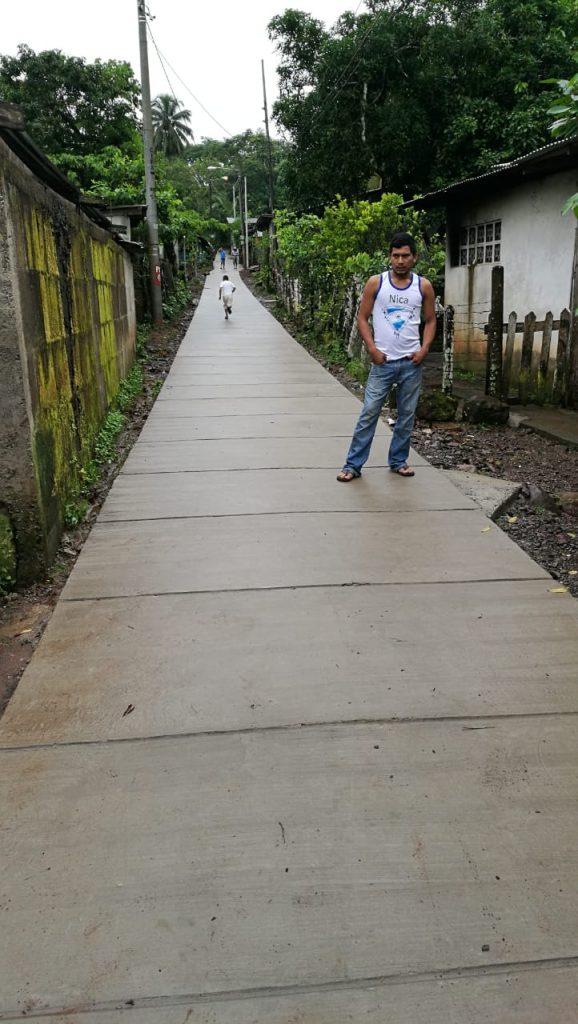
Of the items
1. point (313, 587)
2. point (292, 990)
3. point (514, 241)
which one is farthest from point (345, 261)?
point (292, 990)

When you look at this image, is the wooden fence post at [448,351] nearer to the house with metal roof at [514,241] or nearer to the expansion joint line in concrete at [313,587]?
the house with metal roof at [514,241]

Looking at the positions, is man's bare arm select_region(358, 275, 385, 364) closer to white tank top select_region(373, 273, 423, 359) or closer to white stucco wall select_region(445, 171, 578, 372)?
white tank top select_region(373, 273, 423, 359)

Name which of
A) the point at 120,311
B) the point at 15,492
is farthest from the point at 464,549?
the point at 120,311

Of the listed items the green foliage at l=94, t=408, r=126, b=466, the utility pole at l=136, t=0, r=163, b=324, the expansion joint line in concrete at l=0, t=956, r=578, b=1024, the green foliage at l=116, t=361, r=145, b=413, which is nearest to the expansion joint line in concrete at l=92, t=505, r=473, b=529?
the green foliage at l=94, t=408, r=126, b=466

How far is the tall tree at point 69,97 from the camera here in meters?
24.3

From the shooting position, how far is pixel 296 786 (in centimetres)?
261

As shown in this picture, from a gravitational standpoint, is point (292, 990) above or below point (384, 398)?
below

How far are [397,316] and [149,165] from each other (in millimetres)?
13309

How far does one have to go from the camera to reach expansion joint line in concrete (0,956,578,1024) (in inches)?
72.4

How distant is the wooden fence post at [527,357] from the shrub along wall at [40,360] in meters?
5.30

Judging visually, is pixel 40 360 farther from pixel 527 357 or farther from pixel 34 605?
pixel 527 357

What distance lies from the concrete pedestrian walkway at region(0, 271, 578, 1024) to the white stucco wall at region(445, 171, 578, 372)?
789 centimetres

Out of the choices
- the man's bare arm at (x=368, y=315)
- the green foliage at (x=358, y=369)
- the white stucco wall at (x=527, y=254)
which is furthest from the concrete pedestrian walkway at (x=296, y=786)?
the white stucco wall at (x=527, y=254)

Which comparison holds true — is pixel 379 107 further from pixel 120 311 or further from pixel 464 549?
pixel 464 549
